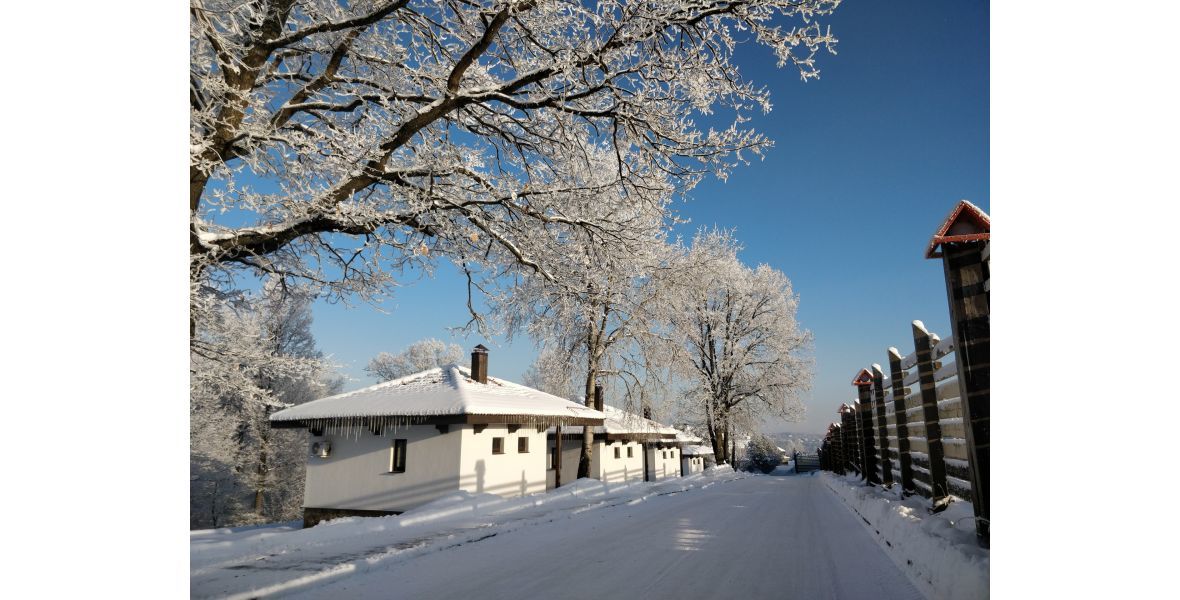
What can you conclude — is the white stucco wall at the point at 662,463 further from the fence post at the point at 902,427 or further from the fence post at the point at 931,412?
the fence post at the point at 931,412

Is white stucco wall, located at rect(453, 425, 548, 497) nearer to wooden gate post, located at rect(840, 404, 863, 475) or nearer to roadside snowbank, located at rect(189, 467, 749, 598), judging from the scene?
roadside snowbank, located at rect(189, 467, 749, 598)

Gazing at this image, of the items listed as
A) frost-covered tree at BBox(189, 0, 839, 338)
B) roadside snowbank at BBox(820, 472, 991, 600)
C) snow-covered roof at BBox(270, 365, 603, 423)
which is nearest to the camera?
roadside snowbank at BBox(820, 472, 991, 600)

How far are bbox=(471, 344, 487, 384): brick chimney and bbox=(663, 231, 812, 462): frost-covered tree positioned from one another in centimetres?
836

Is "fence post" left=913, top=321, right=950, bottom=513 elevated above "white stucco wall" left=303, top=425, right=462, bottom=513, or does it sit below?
above

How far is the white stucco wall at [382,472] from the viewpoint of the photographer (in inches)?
510

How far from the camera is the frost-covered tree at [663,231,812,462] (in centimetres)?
2270

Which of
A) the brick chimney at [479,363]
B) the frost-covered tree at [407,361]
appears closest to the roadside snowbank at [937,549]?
the brick chimney at [479,363]

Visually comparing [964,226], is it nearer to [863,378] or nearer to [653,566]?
[653,566]

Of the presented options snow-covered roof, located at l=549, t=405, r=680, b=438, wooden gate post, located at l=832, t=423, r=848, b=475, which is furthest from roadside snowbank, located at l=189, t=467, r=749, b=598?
wooden gate post, located at l=832, t=423, r=848, b=475
